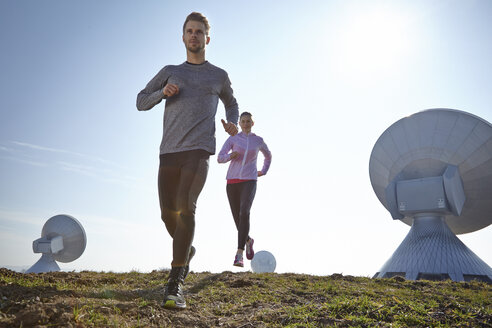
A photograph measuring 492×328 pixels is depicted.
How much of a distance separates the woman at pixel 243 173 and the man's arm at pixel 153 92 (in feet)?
8.72

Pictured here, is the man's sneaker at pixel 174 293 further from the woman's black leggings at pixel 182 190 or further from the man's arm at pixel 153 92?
the man's arm at pixel 153 92

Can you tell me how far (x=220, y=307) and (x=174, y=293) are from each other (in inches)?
28.5

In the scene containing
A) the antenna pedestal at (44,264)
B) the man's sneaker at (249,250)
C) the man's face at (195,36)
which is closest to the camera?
the man's face at (195,36)

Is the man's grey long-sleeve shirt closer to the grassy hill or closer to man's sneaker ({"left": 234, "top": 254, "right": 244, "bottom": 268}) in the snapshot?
the grassy hill

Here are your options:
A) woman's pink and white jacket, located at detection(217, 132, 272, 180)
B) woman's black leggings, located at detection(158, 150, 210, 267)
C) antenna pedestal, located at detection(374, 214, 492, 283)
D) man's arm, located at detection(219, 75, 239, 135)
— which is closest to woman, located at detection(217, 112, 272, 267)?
woman's pink and white jacket, located at detection(217, 132, 272, 180)

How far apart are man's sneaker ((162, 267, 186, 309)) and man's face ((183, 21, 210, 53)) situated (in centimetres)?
239

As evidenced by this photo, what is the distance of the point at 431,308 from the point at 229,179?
3912 millimetres

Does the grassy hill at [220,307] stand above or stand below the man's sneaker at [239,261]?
below

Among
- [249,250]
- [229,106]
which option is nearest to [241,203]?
[249,250]

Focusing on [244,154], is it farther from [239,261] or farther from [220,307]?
[220,307]

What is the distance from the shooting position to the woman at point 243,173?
6.24 m

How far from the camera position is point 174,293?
3199 millimetres

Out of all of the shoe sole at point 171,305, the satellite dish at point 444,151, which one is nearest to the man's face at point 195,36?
the shoe sole at point 171,305

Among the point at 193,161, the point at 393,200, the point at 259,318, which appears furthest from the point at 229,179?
the point at 393,200
